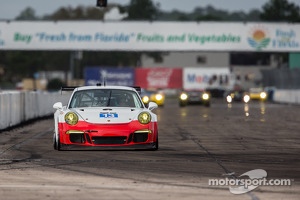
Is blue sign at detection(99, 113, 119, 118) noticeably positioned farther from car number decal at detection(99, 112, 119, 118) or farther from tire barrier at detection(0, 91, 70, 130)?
tire barrier at detection(0, 91, 70, 130)

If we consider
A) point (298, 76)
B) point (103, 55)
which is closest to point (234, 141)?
point (298, 76)

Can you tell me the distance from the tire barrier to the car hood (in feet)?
29.3

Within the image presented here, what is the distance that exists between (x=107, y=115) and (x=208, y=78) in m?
78.8

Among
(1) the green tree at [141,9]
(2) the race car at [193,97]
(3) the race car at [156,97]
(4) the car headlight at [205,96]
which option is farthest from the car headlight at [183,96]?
(1) the green tree at [141,9]

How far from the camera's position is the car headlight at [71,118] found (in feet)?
56.2

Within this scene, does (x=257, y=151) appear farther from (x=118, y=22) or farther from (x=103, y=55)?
(x=103, y=55)

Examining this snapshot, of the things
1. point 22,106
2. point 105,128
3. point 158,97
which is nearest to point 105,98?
point 105,128

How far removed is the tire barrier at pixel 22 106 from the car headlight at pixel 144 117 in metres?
9.34

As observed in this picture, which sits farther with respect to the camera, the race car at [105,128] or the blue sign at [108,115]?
the blue sign at [108,115]

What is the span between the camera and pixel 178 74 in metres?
99.9

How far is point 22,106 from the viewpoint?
31.6 m

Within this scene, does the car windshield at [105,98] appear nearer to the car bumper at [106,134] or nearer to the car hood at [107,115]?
the car hood at [107,115]

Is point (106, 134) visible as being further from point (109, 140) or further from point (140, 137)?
point (140, 137)

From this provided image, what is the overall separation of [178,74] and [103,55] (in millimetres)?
62157
